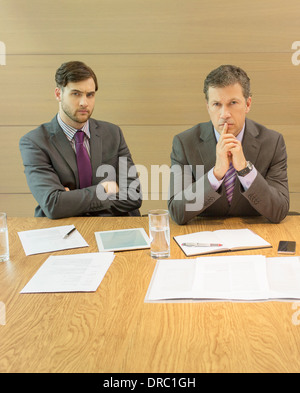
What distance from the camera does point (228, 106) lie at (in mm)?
2246

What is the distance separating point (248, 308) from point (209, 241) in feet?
1.93

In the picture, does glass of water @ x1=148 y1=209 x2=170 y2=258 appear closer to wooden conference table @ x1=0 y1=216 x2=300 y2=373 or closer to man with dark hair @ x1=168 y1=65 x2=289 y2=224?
wooden conference table @ x1=0 y1=216 x2=300 y2=373

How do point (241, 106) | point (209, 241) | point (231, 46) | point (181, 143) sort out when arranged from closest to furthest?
point (209, 241) → point (241, 106) → point (181, 143) → point (231, 46)

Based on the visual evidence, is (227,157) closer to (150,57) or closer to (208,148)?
(208,148)

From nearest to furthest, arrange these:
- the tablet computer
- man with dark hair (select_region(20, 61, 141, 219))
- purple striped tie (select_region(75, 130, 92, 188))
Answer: the tablet computer, man with dark hair (select_region(20, 61, 141, 219)), purple striped tie (select_region(75, 130, 92, 188))

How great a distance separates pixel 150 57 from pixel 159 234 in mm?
2326

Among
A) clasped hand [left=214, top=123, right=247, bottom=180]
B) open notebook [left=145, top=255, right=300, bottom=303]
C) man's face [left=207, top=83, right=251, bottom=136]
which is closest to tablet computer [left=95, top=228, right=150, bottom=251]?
open notebook [left=145, top=255, right=300, bottom=303]

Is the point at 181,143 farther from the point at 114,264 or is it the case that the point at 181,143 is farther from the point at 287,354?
the point at 287,354

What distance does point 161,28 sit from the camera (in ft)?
11.8

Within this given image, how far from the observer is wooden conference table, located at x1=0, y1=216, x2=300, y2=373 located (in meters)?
0.99

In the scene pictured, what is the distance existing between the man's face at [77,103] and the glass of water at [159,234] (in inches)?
49.9

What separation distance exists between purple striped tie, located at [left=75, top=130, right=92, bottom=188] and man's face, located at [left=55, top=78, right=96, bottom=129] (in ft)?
0.34

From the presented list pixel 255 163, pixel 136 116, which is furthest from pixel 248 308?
pixel 136 116

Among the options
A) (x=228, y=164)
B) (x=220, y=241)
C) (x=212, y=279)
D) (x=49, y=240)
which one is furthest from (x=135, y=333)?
(x=228, y=164)
